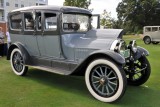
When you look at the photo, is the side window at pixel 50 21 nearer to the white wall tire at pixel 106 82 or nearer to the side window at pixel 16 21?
the side window at pixel 16 21

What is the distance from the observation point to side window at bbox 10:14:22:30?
802 centimetres

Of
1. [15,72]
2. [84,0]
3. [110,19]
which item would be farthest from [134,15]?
[15,72]

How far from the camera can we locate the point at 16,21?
819cm

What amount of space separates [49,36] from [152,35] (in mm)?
19275

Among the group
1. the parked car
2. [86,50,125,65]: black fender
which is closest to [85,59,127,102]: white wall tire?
[86,50,125,65]: black fender

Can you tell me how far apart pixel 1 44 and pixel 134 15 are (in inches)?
1979

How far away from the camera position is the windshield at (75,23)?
6884mm

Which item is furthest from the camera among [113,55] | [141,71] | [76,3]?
[76,3]

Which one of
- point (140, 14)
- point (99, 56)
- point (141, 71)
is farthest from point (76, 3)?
point (99, 56)

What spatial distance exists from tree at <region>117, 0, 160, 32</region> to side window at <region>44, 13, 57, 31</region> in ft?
175

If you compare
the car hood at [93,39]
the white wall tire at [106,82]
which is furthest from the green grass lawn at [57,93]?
the car hood at [93,39]

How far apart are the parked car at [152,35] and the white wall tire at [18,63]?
60.4ft

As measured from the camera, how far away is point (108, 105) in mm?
5508

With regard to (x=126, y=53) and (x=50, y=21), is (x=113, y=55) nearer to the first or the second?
(x=126, y=53)
